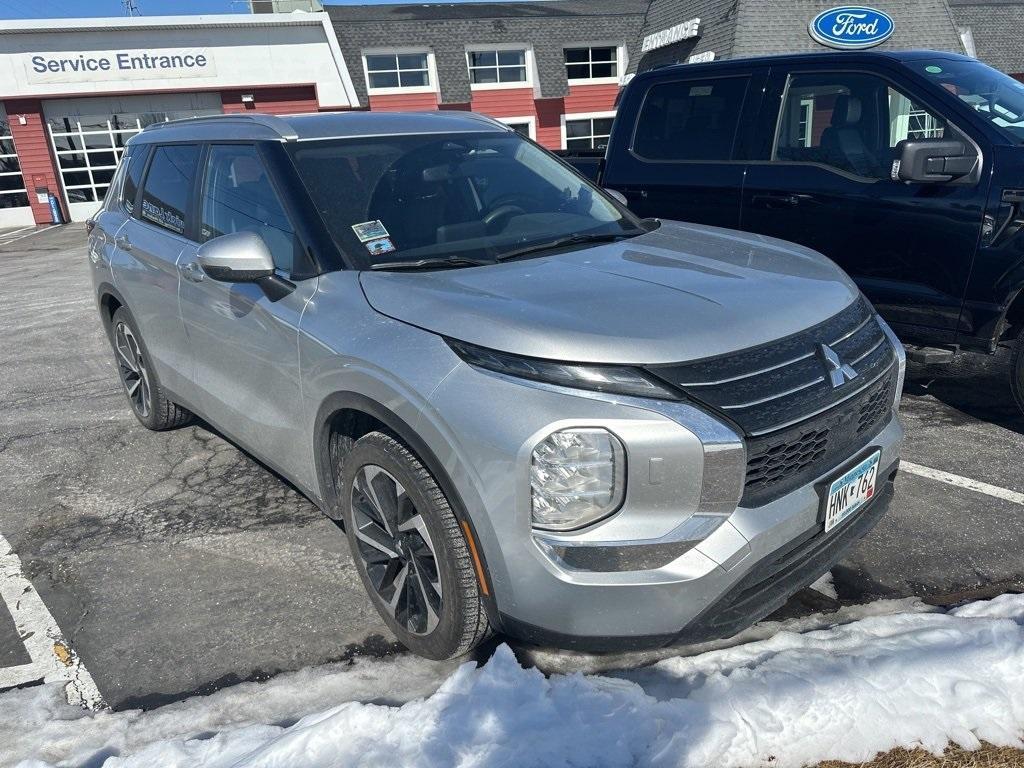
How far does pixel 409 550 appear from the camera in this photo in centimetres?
271

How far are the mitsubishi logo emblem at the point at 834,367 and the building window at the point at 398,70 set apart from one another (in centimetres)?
2774

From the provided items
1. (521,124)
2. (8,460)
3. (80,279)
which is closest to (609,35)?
(521,124)

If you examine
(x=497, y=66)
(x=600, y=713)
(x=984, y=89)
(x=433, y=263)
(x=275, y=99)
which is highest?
(x=497, y=66)

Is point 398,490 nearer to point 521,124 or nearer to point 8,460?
point 8,460

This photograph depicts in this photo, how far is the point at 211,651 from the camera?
9.72 ft

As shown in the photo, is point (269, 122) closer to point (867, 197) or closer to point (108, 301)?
point (108, 301)

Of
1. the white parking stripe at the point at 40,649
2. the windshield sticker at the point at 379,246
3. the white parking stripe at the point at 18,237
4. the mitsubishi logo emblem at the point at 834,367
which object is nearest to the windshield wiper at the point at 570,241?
the windshield sticker at the point at 379,246

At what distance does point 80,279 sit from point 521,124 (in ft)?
65.8

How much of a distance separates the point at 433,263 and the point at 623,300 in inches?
29.9

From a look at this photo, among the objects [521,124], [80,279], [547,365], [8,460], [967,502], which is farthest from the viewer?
[521,124]

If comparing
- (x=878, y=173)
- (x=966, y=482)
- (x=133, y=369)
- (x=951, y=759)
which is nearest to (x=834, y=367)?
(x=951, y=759)

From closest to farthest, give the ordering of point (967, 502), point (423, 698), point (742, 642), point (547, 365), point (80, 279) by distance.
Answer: point (547, 365), point (423, 698), point (742, 642), point (967, 502), point (80, 279)

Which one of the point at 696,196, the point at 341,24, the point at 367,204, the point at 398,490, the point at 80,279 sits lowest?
the point at 80,279

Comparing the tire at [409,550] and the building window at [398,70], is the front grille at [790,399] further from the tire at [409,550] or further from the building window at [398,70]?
the building window at [398,70]
